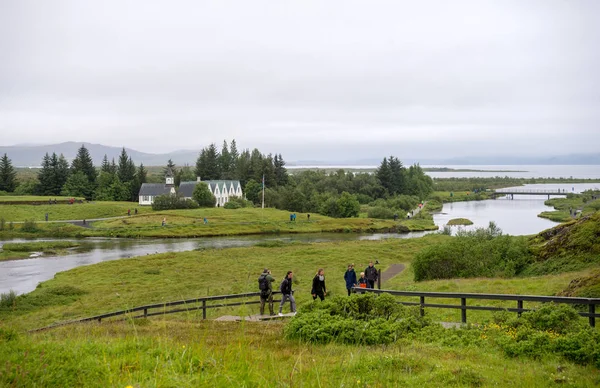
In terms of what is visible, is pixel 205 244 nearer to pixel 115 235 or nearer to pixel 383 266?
pixel 115 235

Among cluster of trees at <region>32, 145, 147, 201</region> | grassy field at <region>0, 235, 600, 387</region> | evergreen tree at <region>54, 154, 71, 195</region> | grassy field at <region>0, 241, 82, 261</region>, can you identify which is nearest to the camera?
grassy field at <region>0, 235, 600, 387</region>

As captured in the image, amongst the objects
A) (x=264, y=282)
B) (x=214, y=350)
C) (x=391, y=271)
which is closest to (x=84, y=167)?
(x=391, y=271)

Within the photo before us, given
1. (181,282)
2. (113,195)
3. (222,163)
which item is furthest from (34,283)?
(222,163)

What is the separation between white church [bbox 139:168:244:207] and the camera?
10812 centimetres

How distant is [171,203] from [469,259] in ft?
256

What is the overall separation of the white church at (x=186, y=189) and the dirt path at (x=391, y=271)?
71865mm

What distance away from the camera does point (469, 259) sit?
2828cm

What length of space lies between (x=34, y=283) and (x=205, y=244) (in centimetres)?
2745

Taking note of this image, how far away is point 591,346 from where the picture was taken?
9023 millimetres

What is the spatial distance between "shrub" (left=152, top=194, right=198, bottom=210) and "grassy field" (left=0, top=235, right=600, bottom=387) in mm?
60521

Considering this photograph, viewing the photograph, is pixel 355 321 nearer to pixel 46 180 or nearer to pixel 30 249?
pixel 30 249

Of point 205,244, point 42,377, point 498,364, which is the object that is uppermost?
point 42,377

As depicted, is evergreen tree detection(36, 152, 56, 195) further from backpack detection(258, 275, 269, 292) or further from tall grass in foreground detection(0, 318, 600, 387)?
tall grass in foreground detection(0, 318, 600, 387)

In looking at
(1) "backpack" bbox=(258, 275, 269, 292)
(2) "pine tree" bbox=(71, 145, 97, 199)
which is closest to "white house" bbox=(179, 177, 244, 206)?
(2) "pine tree" bbox=(71, 145, 97, 199)
